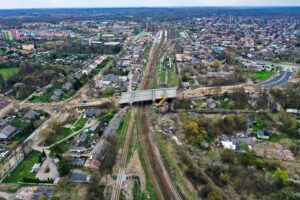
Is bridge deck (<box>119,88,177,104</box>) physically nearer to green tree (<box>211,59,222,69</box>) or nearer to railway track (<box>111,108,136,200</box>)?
railway track (<box>111,108,136,200</box>)

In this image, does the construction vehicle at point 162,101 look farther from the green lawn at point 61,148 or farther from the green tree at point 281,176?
the green tree at point 281,176

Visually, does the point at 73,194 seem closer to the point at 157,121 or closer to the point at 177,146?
the point at 177,146

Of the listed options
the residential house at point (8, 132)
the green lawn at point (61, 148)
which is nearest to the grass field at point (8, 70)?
the residential house at point (8, 132)

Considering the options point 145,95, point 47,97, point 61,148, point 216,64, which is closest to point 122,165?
point 61,148

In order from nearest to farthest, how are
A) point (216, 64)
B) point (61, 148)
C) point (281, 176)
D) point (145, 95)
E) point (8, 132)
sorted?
point (281, 176), point (61, 148), point (8, 132), point (145, 95), point (216, 64)

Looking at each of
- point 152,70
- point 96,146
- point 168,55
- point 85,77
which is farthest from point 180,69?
point 96,146

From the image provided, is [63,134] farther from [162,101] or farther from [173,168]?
[162,101]
